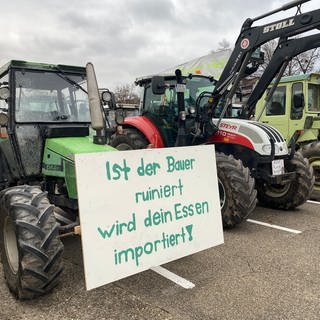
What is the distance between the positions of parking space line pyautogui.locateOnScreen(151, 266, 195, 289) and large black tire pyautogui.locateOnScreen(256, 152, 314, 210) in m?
3.18

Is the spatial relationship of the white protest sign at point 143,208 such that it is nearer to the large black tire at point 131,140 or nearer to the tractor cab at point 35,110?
the tractor cab at point 35,110

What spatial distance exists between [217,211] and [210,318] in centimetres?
106

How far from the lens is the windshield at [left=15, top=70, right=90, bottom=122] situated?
12.9ft

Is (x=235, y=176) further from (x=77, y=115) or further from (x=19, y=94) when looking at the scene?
(x=19, y=94)

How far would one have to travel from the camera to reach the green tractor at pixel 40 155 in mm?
2805

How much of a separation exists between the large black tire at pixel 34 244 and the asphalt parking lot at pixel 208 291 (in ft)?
0.68

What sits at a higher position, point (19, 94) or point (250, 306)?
point (19, 94)

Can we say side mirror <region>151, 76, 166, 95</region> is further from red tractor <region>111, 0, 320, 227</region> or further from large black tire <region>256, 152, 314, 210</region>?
large black tire <region>256, 152, 314, 210</region>

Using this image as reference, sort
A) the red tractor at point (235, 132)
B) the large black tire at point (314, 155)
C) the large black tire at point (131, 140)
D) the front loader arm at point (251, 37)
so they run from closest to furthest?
the red tractor at point (235, 132) < the front loader arm at point (251, 37) < the large black tire at point (131, 140) < the large black tire at point (314, 155)

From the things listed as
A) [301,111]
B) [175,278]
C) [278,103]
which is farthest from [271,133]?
[175,278]

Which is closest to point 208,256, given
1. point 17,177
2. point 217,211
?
point 217,211

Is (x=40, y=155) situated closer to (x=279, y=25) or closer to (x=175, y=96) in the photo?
(x=175, y=96)

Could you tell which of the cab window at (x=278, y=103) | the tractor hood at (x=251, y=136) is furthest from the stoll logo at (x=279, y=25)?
the cab window at (x=278, y=103)

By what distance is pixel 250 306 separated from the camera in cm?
287
